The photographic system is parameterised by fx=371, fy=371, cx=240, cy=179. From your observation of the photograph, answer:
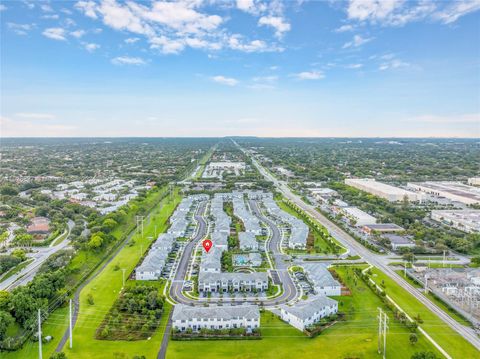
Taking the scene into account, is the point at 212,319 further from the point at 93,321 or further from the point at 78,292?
the point at 78,292

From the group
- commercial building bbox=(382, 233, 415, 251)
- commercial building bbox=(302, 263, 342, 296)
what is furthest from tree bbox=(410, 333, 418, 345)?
commercial building bbox=(382, 233, 415, 251)

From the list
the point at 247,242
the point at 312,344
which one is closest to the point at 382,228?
the point at 247,242

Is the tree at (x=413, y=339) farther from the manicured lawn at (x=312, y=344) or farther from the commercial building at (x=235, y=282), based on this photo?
the commercial building at (x=235, y=282)

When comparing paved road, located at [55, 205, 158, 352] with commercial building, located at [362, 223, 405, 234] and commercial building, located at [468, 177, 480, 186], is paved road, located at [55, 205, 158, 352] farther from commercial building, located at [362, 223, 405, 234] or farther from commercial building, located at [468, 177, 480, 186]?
commercial building, located at [468, 177, 480, 186]

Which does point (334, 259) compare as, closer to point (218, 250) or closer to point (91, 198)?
point (218, 250)

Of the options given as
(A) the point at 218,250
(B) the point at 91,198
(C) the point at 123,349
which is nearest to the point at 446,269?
(A) the point at 218,250
